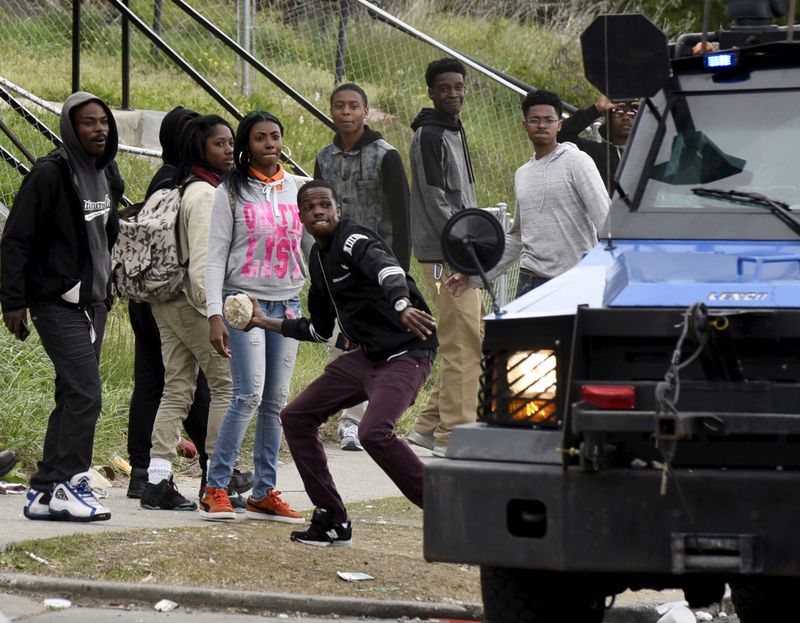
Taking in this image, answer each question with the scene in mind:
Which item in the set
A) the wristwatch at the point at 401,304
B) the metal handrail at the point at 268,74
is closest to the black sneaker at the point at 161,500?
the wristwatch at the point at 401,304

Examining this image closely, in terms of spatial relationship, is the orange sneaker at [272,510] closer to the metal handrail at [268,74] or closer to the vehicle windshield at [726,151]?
the vehicle windshield at [726,151]

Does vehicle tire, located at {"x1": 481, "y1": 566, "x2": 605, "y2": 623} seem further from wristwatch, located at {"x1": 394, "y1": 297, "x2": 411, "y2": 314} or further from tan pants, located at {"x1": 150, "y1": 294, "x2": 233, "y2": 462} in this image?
tan pants, located at {"x1": 150, "y1": 294, "x2": 233, "y2": 462}

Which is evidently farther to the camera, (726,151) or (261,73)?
(261,73)

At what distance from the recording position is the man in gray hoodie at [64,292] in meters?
7.51

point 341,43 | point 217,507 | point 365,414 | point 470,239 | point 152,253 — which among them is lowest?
point 217,507

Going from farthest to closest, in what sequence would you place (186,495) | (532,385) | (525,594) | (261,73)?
(261,73), (186,495), (525,594), (532,385)

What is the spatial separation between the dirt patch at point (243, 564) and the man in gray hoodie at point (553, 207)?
81.4 inches

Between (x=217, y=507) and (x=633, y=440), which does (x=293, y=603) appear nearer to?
(x=217, y=507)

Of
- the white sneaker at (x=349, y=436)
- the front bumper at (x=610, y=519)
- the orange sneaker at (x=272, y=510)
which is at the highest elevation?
the front bumper at (x=610, y=519)

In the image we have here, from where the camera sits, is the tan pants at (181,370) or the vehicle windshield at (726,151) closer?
the vehicle windshield at (726,151)

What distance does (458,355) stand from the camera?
32.1 ft

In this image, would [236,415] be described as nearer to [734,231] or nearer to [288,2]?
[734,231]

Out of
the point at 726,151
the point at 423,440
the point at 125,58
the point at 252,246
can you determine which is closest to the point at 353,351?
the point at 252,246

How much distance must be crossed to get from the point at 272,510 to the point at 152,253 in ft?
4.80
